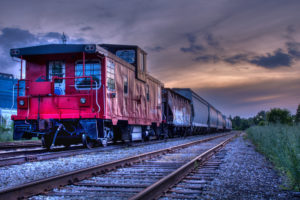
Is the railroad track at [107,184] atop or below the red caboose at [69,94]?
below

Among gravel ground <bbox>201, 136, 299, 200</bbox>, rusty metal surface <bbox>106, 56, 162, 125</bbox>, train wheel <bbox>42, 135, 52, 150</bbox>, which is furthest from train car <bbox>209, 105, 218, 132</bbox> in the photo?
gravel ground <bbox>201, 136, 299, 200</bbox>

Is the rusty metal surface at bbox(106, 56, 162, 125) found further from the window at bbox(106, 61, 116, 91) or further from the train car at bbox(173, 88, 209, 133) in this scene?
the train car at bbox(173, 88, 209, 133)

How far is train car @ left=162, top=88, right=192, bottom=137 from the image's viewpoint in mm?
19125

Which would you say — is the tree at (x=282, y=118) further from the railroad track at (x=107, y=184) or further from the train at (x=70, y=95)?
the railroad track at (x=107, y=184)

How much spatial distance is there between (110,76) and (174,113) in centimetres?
980

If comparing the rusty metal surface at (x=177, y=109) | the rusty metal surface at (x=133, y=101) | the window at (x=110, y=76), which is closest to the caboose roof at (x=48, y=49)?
the window at (x=110, y=76)

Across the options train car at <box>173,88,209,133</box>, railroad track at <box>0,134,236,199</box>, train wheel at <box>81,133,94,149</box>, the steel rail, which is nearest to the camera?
the steel rail

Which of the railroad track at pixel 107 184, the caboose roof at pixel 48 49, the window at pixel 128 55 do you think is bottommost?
the railroad track at pixel 107 184

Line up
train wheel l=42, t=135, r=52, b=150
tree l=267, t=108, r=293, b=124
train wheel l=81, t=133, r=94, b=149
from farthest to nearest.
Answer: tree l=267, t=108, r=293, b=124
train wheel l=42, t=135, r=52, b=150
train wheel l=81, t=133, r=94, b=149

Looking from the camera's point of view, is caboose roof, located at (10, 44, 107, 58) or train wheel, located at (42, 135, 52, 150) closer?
caboose roof, located at (10, 44, 107, 58)

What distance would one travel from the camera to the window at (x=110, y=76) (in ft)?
33.9

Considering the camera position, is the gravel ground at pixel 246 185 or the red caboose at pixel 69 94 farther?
Result: the red caboose at pixel 69 94

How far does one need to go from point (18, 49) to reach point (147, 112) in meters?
6.68

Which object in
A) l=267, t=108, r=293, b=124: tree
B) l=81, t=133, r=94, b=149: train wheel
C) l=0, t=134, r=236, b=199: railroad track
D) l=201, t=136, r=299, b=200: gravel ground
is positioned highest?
l=267, t=108, r=293, b=124: tree
